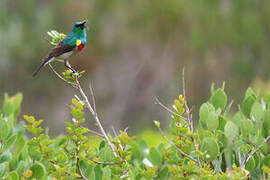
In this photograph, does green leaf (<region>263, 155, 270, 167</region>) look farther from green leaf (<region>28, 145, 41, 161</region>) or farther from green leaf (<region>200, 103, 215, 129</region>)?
green leaf (<region>28, 145, 41, 161</region>)

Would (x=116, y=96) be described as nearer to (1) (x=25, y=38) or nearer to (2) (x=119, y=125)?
(2) (x=119, y=125)

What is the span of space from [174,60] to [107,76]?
165cm

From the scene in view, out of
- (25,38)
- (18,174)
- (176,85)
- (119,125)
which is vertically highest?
(18,174)

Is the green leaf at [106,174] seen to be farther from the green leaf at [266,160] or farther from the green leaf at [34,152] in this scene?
the green leaf at [266,160]

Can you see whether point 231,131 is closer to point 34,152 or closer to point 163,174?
point 163,174

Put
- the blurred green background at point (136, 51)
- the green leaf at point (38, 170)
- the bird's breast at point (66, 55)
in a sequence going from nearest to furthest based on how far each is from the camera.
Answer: the green leaf at point (38, 170)
the bird's breast at point (66, 55)
the blurred green background at point (136, 51)

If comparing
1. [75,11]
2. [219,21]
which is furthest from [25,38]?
[219,21]

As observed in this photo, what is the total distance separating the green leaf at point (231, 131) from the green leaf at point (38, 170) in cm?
75

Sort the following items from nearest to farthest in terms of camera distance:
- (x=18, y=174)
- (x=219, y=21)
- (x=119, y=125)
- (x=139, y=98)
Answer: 1. (x=18, y=174)
2. (x=219, y=21)
3. (x=119, y=125)
4. (x=139, y=98)

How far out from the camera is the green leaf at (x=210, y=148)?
2.33 m

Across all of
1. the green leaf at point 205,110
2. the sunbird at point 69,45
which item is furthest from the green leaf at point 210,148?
the sunbird at point 69,45

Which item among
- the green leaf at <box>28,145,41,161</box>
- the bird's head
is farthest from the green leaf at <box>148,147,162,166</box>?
the bird's head

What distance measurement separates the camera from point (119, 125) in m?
13.4

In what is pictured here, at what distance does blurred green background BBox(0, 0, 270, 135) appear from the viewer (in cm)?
1241
